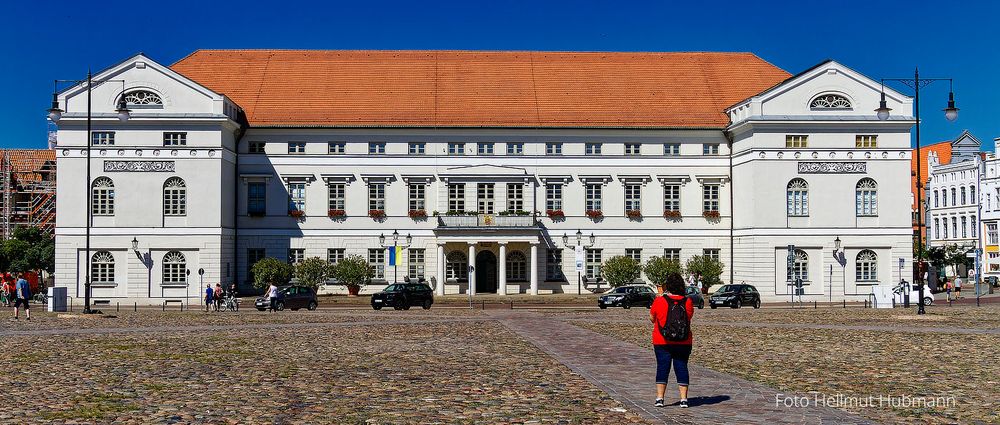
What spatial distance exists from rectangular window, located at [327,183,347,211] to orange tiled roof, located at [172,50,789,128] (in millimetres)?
3866

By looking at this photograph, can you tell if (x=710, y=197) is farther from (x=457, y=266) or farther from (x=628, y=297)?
(x=628, y=297)

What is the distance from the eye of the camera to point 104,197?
60.7 metres

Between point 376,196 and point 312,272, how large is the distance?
6.20m

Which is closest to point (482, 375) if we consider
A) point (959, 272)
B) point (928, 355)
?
point (928, 355)

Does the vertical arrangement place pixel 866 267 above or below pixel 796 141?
below

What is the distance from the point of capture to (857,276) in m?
62.7

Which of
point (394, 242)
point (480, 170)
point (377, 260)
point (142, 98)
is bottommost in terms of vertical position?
point (377, 260)

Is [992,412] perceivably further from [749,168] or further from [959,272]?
[749,168]

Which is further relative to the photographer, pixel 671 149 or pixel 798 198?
pixel 671 149

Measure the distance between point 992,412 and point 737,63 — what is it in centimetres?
6003

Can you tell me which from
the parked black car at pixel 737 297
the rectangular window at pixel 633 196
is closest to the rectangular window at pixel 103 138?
the rectangular window at pixel 633 196

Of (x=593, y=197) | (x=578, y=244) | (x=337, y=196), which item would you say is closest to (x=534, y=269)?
(x=578, y=244)

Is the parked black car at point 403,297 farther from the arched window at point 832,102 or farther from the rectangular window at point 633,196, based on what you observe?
the arched window at point 832,102

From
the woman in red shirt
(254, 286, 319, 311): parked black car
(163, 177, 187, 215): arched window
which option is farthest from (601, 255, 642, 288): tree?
the woman in red shirt
